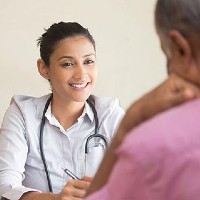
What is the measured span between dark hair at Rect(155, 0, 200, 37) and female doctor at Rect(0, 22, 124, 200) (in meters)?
1.04

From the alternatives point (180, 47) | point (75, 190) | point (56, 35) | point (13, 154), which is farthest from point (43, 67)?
point (180, 47)

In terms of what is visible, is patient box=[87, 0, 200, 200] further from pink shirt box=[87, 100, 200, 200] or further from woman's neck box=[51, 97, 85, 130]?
woman's neck box=[51, 97, 85, 130]

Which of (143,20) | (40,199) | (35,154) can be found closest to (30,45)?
(143,20)

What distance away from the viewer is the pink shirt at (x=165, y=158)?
18.7 inches

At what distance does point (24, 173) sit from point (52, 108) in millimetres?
255

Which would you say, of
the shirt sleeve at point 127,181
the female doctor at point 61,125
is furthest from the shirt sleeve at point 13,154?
the shirt sleeve at point 127,181

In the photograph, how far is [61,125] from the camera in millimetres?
1641

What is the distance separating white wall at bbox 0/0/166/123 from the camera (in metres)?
2.19

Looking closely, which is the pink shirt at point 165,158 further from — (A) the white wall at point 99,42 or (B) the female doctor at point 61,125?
(A) the white wall at point 99,42

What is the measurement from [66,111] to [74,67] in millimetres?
168

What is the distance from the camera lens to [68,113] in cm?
166

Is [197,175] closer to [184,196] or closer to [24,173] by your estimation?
[184,196]

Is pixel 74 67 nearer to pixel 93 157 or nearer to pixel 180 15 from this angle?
pixel 93 157

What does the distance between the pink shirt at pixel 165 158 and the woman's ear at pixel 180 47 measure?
0.08 meters
